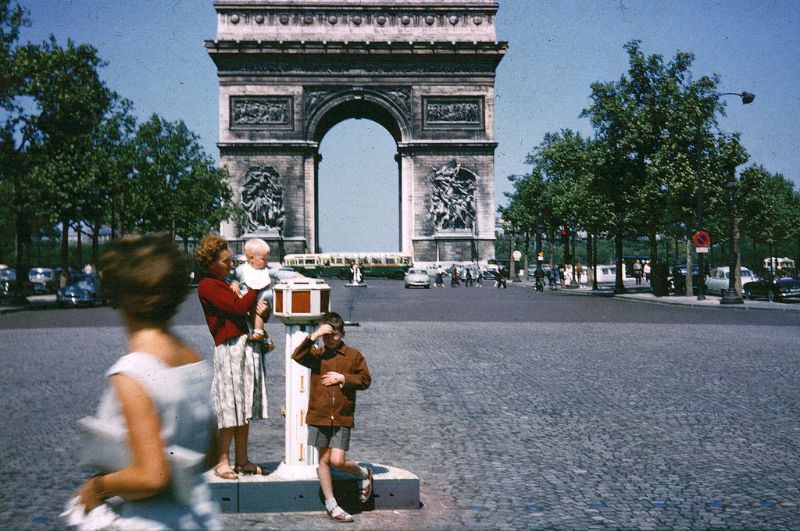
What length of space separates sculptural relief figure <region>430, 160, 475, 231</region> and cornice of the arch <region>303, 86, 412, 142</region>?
12.3ft

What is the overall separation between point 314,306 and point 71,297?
1309 inches

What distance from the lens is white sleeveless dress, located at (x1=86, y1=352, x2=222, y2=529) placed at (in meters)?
2.70

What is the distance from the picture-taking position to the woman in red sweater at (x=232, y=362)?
237 inches

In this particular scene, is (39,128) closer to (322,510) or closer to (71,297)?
(71,297)

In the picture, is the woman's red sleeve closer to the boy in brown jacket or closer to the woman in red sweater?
the woman in red sweater

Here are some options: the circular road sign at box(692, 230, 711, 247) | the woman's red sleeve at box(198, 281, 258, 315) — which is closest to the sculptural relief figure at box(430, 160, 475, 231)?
the circular road sign at box(692, 230, 711, 247)

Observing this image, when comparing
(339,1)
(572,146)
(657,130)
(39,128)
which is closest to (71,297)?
(39,128)

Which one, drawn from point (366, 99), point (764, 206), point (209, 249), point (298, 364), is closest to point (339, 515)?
point (298, 364)

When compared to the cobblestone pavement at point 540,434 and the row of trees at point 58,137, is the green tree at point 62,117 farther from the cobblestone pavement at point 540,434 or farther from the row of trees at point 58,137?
the cobblestone pavement at point 540,434

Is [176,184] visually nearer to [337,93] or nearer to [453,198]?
[337,93]

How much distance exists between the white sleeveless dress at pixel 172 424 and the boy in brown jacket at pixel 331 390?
2.90 metres

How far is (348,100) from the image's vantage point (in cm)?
6488

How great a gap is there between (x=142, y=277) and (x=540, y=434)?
19.8 feet

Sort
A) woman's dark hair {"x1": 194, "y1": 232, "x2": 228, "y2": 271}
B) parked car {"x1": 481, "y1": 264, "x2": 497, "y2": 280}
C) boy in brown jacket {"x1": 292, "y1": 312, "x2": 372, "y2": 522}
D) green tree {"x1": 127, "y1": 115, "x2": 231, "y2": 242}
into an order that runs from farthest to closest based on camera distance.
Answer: parked car {"x1": 481, "y1": 264, "x2": 497, "y2": 280} < green tree {"x1": 127, "y1": 115, "x2": 231, "y2": 242} < woman's dark hair {"x1": 194, "y1": 232, "x2": 228, "y2": 271} < boy in brown jacket {"x1": 292, "y1": 312, "x2": 372, "y2": 522}
